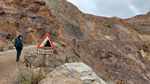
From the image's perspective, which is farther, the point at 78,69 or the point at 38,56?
the point at 38,56

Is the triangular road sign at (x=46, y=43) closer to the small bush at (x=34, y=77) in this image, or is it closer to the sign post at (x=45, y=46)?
the sign post at (x=45, y=46)

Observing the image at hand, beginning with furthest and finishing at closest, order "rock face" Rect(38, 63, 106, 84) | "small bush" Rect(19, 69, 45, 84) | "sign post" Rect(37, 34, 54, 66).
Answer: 1. "sign post" Rect(37, 34, 54, 66)
2. "small bush" Rect(19, 69, 45, 84)
3. "rock face" Rect(38, 63, 106, 84)

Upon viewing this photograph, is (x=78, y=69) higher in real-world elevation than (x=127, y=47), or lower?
higher

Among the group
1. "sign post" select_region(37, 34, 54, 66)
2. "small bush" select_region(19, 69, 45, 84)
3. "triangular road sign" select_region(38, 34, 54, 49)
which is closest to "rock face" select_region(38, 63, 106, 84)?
"small bush" select_region(19, 69, 45, 84)

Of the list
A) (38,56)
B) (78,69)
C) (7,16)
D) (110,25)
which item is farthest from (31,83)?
(110,25)

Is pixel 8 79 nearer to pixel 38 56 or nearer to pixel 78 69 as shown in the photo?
pixel 38 56

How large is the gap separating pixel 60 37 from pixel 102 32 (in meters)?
21.1

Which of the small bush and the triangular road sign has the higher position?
the triangular road sign

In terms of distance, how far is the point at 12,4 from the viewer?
14.8 metres

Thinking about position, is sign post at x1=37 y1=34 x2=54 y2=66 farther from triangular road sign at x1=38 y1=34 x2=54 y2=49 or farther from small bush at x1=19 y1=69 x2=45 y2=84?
→ small bush at x1=19 y1=69 x2=45 y2=84

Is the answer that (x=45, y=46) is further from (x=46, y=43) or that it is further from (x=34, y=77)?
(x=34, y=77)

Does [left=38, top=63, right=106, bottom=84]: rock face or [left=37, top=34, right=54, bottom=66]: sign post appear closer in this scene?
[left=38, top=63, right=106, bottom=84]: rock face

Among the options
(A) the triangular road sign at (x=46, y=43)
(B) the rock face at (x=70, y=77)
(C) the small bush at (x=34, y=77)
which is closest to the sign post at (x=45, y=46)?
(A) the triangular road sign at (x=46, y=43)

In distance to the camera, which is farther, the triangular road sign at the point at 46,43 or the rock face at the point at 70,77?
the triangular road sign at the point at 46,43
